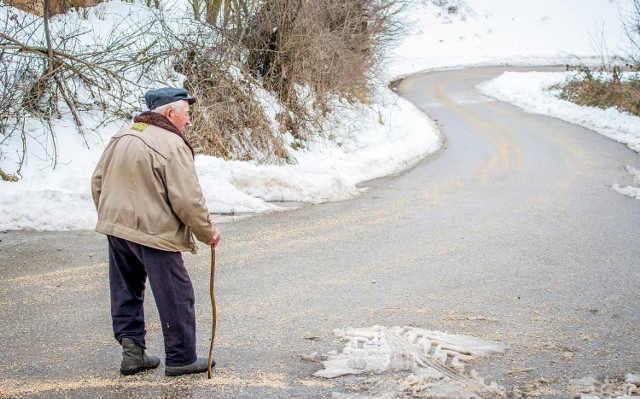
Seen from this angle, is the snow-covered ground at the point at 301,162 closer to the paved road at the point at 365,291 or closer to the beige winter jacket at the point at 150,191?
the paved road at the point at 365,291

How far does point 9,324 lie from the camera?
508 centimetres

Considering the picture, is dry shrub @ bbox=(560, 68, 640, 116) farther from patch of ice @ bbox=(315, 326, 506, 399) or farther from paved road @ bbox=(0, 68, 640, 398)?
patch of ice @ bbox=(315, 326, 506, 399)

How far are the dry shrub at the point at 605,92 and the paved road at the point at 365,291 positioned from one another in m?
13.4

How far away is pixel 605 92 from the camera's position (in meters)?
25.5

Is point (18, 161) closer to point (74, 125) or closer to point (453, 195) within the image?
point (74, 125)

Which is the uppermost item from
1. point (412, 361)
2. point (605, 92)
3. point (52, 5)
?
point (52, 5)

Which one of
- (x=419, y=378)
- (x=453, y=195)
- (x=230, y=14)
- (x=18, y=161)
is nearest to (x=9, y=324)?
(x=419, y=378)

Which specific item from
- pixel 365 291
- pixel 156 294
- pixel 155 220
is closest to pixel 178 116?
pixel 155 220

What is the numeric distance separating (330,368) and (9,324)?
2549mm

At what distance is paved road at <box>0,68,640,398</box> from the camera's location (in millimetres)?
4375

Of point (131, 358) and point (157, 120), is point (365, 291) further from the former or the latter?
point (157, 120)

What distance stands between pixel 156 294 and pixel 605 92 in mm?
25047

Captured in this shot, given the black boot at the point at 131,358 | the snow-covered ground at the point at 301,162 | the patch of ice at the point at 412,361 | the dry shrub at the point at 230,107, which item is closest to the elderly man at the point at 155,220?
the black boot at the point at 131,358

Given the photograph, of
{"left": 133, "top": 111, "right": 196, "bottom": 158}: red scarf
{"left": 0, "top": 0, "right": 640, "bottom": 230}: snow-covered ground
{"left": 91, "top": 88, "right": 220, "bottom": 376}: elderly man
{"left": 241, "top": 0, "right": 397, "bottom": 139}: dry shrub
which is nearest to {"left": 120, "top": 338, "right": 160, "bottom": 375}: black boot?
{"left": 91, "top": 88, "right": 220, "bottom": 376}: elderly man
